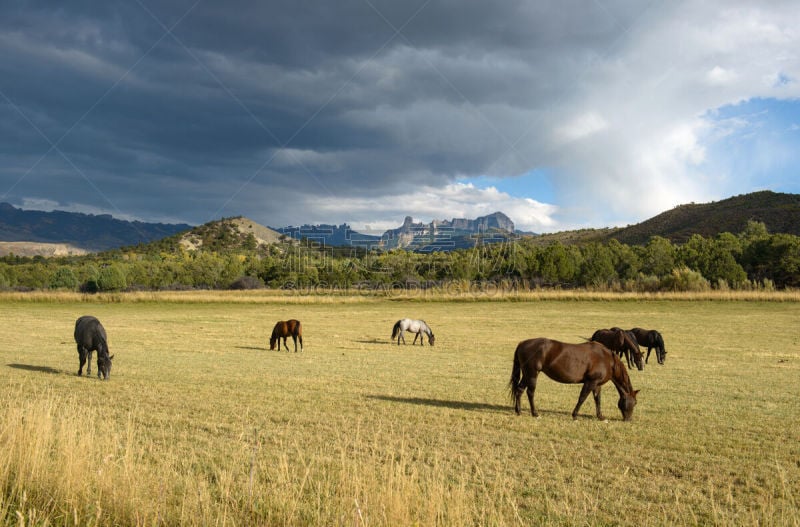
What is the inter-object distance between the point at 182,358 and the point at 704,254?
66.0 m

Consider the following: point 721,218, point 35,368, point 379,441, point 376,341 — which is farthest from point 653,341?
point 721,218

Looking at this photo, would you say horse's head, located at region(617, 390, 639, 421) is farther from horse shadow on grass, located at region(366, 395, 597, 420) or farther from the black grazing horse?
the black grazing horse

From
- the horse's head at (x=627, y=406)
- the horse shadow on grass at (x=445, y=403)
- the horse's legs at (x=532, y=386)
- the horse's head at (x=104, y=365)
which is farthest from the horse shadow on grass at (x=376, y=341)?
the horse's head at (x=627, y=406)

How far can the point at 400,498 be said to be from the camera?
194 inches

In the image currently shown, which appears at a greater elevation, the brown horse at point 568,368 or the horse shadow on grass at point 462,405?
the brown horse at point 568,368

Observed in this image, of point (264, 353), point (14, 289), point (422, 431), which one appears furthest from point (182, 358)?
point (14, 289)

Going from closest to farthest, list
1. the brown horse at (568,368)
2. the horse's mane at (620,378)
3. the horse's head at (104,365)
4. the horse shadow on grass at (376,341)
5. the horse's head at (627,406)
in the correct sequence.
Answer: the brown horse at (568,368) < the horse's head at (627,406) < the horse's mane at (620,378) < the horse's head at (104,365) < the horse shadow on grass at (376,341)

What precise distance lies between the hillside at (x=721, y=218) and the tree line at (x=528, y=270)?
16.1 metres

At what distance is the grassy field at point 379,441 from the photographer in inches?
211

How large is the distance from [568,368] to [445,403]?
2.97 m

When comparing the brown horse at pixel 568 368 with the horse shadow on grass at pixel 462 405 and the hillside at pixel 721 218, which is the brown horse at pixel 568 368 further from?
the hillside at pixel 721 218

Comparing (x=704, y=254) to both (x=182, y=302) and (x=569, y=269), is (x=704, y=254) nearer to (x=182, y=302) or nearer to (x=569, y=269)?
(x=569, y=269)

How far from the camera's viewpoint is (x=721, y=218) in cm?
12131

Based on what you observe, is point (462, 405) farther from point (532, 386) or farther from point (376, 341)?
point (376, 341)
